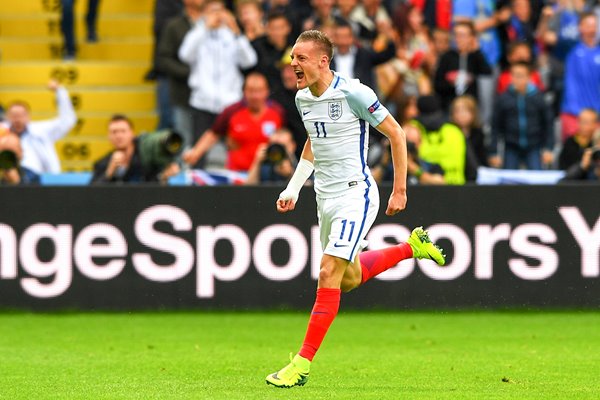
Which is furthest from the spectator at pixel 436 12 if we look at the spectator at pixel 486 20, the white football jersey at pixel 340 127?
the white football jersey at pixel 340 127

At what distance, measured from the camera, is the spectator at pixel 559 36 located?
1755 centimetres

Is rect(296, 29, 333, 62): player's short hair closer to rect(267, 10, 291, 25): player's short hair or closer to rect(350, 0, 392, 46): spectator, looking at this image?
rect(267, 10, 291, 25): player's short hair

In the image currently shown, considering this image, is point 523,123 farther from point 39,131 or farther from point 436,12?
point 39,131

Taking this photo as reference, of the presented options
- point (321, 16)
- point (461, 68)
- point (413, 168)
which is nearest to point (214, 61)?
point (321, 16)

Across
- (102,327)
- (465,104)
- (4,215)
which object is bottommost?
(102,327)

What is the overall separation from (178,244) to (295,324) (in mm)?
1471

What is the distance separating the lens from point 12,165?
45.6 ft

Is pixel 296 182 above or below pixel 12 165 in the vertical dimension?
above

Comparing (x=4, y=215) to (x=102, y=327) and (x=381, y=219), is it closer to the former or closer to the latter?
(x=102, y=327)

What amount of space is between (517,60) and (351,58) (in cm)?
200

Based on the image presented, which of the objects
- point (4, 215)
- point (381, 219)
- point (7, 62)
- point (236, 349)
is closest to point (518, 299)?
point (381, 219)

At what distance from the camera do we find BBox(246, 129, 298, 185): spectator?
45.8 ft

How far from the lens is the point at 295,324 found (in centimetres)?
1266

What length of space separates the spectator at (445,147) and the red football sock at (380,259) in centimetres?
530
